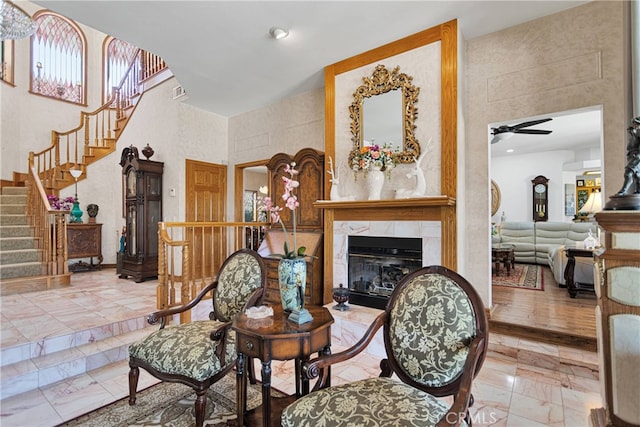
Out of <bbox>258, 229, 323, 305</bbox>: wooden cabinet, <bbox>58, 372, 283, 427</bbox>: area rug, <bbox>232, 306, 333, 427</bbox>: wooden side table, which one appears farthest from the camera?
<bbox>258, 229, 323, 305</bbox>: wooden cabinet

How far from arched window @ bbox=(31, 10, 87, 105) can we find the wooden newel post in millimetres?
9611

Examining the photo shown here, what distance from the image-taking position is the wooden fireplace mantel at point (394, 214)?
119 inches

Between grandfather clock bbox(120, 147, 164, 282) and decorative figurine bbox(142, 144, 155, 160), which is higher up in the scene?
decorative figurine bbox(142, 144, 155, 160)

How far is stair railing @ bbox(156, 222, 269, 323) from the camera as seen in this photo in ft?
11.3

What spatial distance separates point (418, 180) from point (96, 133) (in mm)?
7067

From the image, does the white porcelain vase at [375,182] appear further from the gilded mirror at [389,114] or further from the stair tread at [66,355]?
the stair tread at [66,355]

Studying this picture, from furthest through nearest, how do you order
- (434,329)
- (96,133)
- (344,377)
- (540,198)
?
(540,198)
(96,133)
(344,377)
(434,329)

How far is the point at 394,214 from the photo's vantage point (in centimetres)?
339

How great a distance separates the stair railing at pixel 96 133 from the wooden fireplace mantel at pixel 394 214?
4.51m

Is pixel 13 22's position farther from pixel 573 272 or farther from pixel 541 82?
pixel 573 272

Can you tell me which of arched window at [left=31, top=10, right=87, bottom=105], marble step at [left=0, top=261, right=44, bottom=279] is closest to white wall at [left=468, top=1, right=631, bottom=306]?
marble step at [left=0, top=261, right=44, bottom=279]

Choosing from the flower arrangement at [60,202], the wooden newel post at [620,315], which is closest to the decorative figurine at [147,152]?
the flower arrangement at [60,202]

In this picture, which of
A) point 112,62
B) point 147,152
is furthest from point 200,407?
point 112,62

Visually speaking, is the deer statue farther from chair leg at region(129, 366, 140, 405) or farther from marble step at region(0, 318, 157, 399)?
marble step at region(0, 318, 157, 399)
